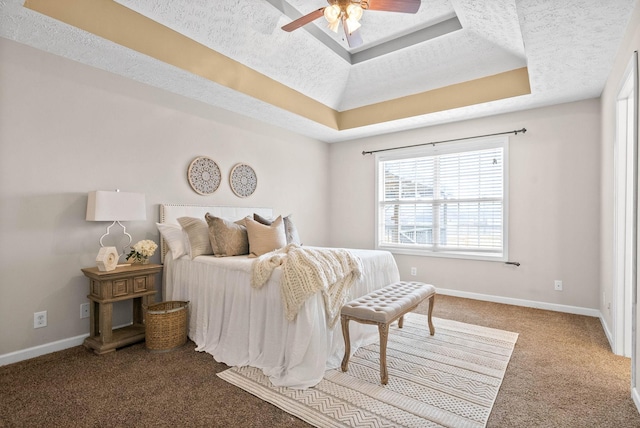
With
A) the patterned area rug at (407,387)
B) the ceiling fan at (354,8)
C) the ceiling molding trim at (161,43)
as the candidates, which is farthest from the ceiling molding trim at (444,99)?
the patterned area rug at (407,387)

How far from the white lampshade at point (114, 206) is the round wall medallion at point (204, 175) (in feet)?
2.78

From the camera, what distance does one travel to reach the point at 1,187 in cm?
252

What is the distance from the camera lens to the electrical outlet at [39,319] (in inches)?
105

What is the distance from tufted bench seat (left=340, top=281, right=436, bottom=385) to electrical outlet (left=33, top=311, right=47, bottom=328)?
96.5 inches

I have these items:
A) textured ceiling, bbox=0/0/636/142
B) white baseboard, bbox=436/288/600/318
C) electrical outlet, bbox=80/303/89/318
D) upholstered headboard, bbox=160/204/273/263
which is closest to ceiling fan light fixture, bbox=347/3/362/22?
textured ceiling, bbox=0/0/636/142

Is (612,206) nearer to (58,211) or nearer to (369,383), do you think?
(369,383)

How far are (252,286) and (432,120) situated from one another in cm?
349

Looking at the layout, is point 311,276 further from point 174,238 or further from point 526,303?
point 526,303

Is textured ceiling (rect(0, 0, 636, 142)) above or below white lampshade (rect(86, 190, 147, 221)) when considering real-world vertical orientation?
above

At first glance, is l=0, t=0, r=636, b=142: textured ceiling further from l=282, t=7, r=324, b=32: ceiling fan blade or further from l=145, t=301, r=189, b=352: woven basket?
l=145, t=301, r=189, b=352: woven basket

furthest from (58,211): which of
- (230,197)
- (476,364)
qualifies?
(476,364)

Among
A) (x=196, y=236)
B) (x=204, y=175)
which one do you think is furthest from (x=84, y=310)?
(x=204, y=175)

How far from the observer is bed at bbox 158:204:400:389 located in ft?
7.45

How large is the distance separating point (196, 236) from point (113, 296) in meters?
0.84
